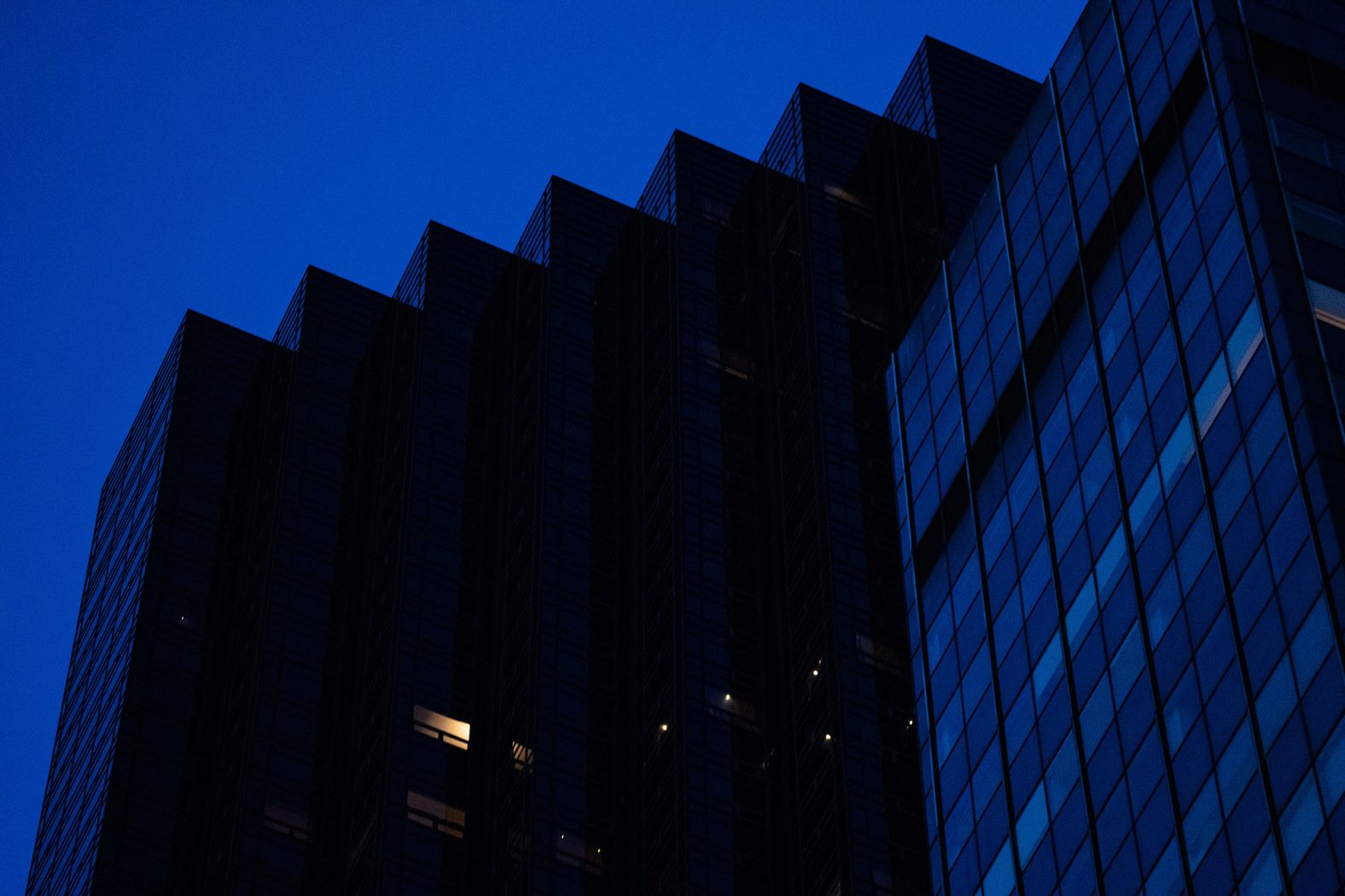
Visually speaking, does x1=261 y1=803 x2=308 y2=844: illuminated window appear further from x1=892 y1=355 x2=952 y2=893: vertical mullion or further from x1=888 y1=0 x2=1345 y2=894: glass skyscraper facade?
x1=888 y1=0 x2=1345 y2=894: glass skyscraper facade

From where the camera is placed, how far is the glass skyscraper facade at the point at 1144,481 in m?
48.5

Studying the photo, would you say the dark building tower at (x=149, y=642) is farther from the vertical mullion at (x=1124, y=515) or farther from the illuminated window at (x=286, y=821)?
the vertical mullion at (x=1124, y=515)

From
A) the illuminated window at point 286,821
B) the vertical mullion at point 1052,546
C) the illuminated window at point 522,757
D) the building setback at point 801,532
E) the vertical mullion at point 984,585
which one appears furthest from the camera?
the illuminated window at point 286,821

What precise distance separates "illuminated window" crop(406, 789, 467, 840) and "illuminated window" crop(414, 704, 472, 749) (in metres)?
4.33

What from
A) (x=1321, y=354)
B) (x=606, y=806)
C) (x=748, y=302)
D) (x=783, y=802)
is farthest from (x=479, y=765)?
(x=1321, y=354)

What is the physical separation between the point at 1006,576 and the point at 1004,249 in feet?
34.0

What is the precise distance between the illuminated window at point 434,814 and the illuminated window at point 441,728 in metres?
4.33

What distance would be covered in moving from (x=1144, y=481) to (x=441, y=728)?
216 ft

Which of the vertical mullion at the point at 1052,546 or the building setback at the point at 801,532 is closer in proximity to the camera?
the building setback at the point at 801,532

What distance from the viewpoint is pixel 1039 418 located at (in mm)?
63969

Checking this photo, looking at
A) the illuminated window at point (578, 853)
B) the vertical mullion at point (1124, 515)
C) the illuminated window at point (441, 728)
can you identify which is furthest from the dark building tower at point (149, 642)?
the vertical mullion at point (1124, 515)

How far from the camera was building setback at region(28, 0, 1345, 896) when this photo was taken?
5256cm

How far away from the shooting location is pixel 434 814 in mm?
112438

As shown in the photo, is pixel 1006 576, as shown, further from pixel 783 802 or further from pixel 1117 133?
pixel 783 802
